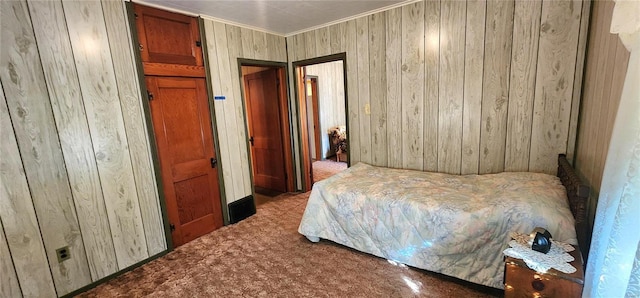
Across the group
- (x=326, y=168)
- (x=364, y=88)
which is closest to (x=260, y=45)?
(x=364, y=88)

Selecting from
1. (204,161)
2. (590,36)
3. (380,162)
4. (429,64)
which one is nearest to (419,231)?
(380,162)

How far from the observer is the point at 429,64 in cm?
285

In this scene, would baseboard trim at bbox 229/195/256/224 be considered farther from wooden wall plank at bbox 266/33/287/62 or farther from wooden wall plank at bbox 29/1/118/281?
wooden wall plank at bbox 266/33/287/62

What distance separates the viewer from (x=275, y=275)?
2258 mm

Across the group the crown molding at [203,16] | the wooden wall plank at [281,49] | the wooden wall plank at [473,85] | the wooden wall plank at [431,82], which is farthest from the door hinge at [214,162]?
the wooden wall plank at [473,85]

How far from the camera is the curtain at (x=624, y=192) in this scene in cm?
84

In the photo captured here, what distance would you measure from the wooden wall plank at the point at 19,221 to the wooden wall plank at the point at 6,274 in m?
0.01

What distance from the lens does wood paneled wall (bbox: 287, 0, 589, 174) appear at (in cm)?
230

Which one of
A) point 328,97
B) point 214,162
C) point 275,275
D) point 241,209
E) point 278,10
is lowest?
point 275,275

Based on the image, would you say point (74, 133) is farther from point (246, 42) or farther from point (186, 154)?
point (246, 42)

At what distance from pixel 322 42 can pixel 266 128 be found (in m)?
1.59

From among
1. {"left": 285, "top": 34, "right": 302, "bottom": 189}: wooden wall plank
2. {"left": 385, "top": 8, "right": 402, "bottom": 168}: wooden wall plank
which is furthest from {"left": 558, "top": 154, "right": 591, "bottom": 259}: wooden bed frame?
{"left": 285, "top": 34, "right": 302, "bottom": 189}: wooden wall plank

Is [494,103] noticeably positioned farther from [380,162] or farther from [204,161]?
[204,161]

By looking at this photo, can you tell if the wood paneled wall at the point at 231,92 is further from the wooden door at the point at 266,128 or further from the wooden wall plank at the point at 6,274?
the wooden wall plank at the point at 6,274
